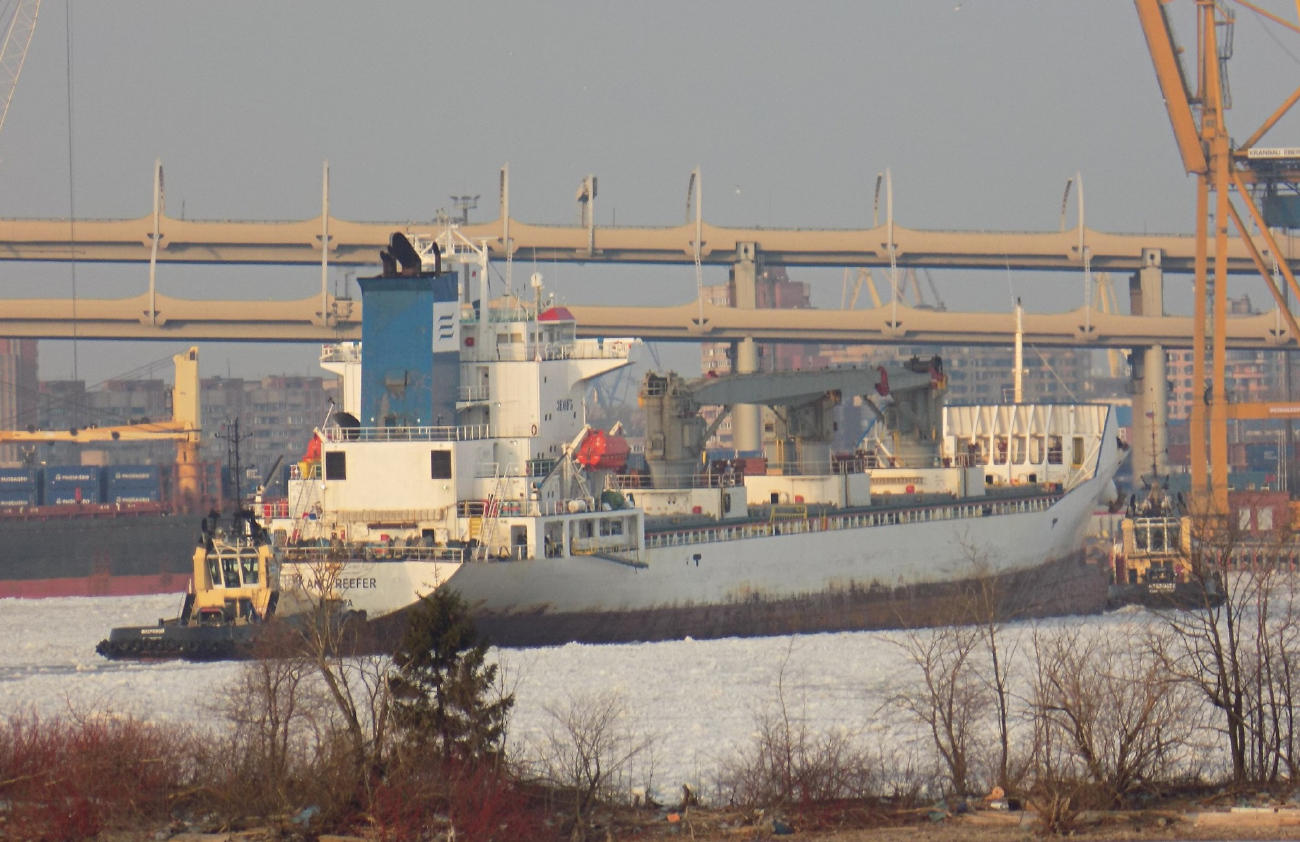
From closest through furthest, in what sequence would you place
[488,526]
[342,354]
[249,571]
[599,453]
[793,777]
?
[793,777] < [488,526] < [249,571] < [599,453] < [342,354]

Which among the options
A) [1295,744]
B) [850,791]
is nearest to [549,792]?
[850,791]

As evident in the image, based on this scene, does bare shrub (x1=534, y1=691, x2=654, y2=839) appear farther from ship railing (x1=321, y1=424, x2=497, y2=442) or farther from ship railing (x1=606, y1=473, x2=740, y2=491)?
ship railing (x1=606, y1=473, x2=740, y2=491)

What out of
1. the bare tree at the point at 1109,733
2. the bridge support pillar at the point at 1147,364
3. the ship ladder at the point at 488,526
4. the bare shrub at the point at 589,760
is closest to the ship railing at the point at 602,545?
the ship ladder at the point at 488,526

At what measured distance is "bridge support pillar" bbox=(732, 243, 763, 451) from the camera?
9288 cm

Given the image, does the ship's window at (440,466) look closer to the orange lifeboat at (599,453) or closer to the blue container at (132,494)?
the orange lifeboat at (599,453)

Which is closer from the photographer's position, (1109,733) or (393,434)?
(1109,733)

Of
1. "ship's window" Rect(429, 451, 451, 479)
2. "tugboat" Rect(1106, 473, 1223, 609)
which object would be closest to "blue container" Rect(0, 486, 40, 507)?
"ship's window" Rect(429, 451, 451, 479)

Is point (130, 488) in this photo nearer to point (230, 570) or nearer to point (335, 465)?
point (230, 570)

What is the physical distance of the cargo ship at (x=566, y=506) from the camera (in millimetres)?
37719

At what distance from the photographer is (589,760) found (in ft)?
78.9

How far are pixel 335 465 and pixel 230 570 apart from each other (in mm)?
3776

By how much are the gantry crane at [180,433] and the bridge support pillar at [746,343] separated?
27605mm

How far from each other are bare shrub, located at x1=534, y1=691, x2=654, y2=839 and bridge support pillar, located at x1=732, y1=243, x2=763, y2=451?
206 feet

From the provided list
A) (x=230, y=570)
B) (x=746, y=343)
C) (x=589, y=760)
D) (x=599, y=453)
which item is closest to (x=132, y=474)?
(x=746, y=343)
